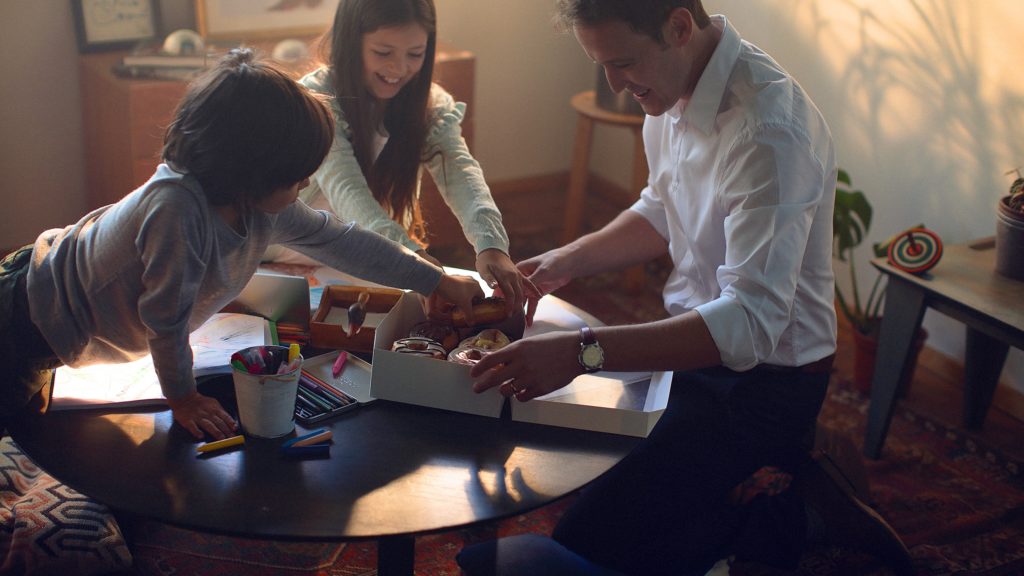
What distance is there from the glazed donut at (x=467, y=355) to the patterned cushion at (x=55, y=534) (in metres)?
0.85

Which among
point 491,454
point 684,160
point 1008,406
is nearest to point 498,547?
point 491,454

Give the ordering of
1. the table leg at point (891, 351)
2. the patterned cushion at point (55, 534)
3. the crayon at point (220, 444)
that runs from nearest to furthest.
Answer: the crayon at point (220, 444)
the patterned cushion at point (55, 534)
the table leg at point (891, 351)

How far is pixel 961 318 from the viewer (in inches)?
90.4

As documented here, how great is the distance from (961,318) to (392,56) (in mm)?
1386

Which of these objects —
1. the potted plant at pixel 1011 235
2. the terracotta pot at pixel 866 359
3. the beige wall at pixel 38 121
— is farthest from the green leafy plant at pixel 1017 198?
the beige wall at pixel 38 121

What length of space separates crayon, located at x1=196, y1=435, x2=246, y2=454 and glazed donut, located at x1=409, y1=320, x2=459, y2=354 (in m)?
0.33

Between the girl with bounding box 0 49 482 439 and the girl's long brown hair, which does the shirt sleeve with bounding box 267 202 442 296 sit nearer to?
the girl with bounding box 0 49 482 439

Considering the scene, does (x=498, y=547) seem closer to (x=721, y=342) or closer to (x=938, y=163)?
(x=721, y=342)

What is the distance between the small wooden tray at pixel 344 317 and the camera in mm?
1564

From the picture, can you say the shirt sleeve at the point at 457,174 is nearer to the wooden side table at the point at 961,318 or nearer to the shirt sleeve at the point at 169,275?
the shirt sleeve at the point at 169,275

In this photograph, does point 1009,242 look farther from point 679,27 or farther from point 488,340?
point 488,340

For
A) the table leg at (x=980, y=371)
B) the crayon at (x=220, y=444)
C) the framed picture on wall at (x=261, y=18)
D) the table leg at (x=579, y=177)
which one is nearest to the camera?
the crayon at (x=220, y=444)

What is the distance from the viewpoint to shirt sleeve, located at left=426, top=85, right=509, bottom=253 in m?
1.98

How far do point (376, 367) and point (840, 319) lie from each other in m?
2.21
